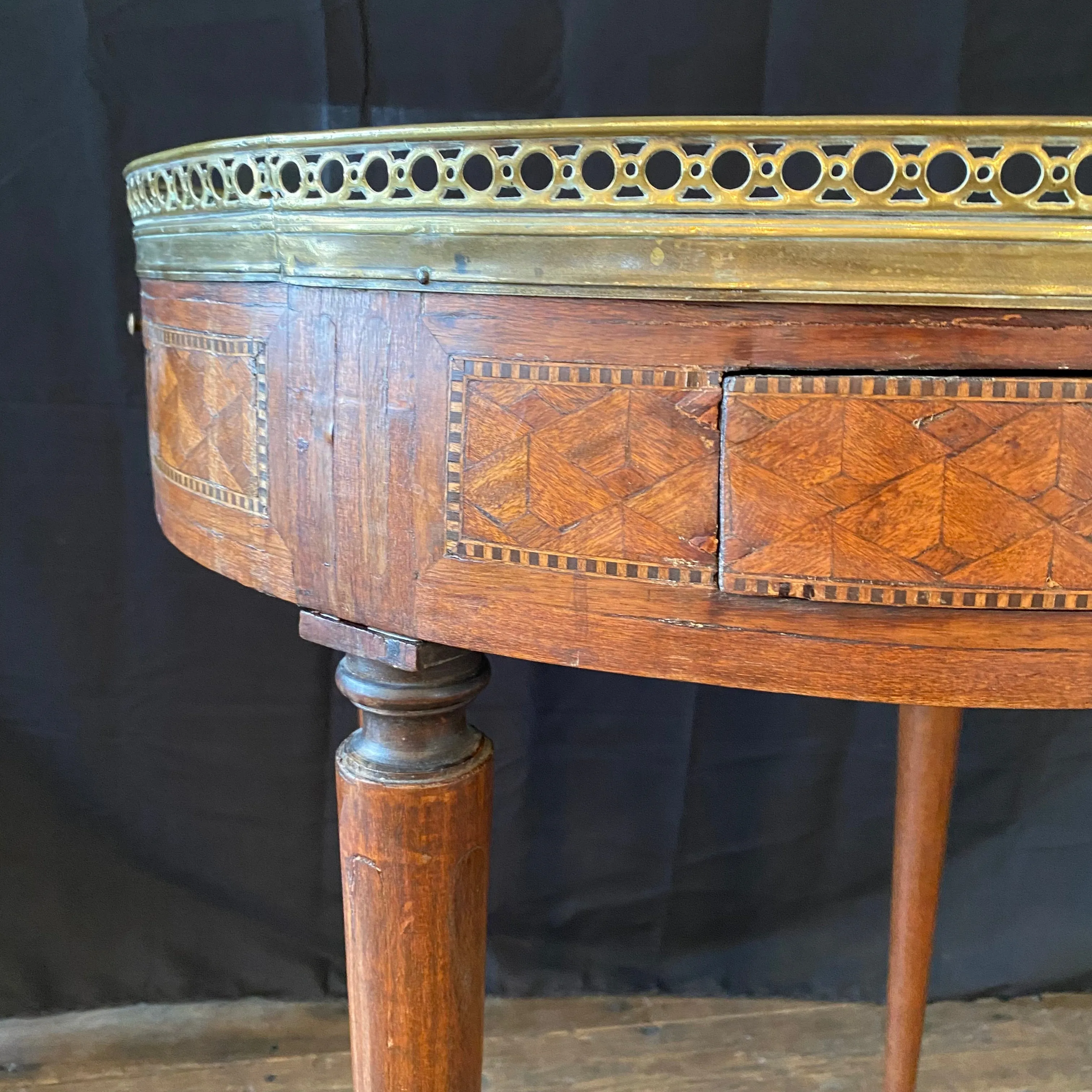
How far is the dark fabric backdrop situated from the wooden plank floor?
3 cm

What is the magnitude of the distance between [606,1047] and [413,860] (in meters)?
0.68

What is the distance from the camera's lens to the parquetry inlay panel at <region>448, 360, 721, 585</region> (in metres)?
0.44

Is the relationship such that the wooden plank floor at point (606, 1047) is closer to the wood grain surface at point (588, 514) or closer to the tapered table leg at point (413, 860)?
the tapered table leg at point (413, 860)

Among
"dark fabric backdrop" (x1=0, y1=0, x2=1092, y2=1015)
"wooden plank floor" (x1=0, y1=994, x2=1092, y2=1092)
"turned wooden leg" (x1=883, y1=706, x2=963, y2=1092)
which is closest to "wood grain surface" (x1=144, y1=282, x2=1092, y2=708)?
"turned wooden leg" (x1=883, y1=706, x2=963, y2=1092)

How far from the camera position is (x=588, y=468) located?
1.48 ft

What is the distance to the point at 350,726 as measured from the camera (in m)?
1.21

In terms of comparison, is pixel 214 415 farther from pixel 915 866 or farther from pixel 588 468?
pixel 915 866

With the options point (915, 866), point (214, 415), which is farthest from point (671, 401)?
point (915, 866)

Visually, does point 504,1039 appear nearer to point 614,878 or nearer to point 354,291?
point 614,878

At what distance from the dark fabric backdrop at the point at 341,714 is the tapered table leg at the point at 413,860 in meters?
0.58

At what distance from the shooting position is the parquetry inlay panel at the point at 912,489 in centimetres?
41

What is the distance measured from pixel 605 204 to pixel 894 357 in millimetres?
122

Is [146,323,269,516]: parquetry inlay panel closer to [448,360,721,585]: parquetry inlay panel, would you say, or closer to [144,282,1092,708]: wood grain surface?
[144,282,1092,708]: wood grain surface

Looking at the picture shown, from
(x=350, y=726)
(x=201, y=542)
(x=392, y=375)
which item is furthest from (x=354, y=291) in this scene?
(x=350, y=726)
